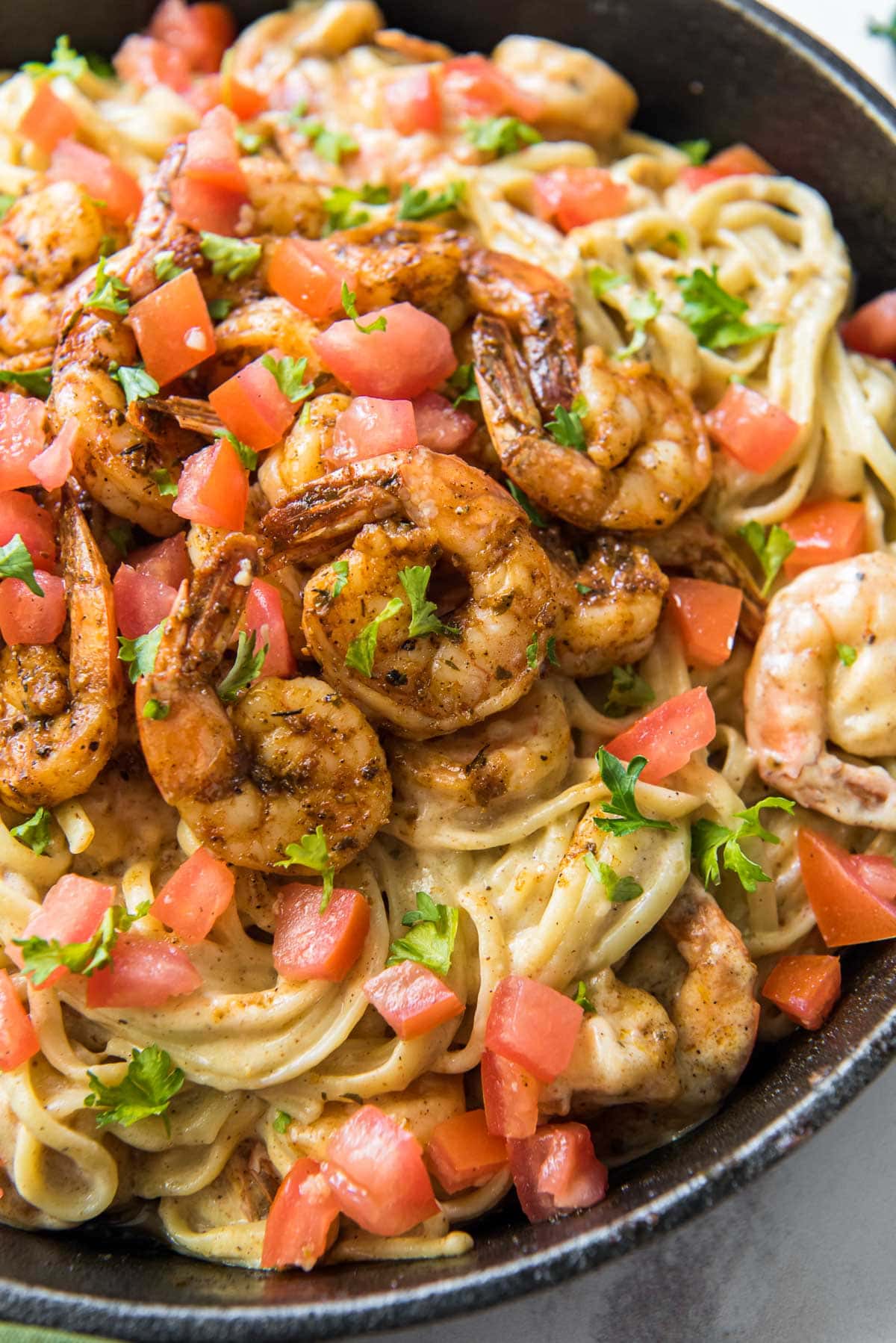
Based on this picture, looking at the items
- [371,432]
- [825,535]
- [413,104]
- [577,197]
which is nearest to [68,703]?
[371,432]

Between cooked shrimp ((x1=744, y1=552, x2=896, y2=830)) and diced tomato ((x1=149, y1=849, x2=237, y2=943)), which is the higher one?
cooked shrimp ((x1=744, y1=552, x2=896, y2=830))

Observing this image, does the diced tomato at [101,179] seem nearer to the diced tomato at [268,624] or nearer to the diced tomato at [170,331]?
the diced tomato at [170,331]

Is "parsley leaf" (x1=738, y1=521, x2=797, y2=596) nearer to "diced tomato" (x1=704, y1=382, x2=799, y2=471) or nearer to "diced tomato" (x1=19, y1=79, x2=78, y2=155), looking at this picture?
"diced tomato" (x1=704, y1=382, x2=799, y2=471)

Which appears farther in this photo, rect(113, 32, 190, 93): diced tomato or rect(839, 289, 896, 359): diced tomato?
rect(113, 32, 190, 93): diced tomato

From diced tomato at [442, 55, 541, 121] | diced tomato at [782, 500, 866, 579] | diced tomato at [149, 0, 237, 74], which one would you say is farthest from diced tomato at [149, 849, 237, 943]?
diced tomato at [149, 0, 237, 74]

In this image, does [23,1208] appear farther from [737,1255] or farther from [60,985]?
[737,1255]

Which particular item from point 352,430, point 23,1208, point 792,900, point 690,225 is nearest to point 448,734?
point 352,430

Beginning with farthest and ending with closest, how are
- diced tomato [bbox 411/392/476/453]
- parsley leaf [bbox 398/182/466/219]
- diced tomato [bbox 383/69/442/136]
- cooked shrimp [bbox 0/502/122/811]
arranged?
diced tomato [bbox 383/69/442/136] → parsley leaf [bbox 398/182/466/219] → diced tomato [bbox 411/392/476/453] → cooked shrimp [bbox 0/502/122/811]
